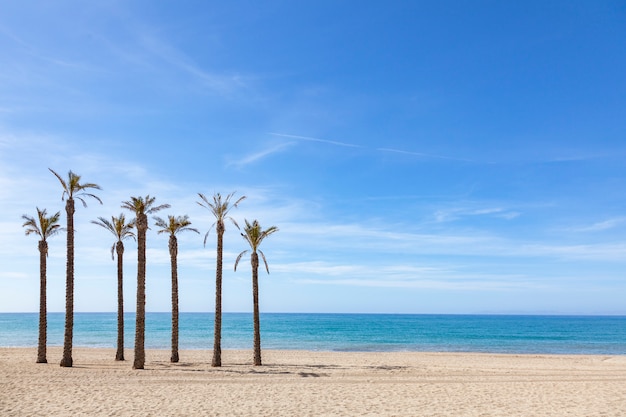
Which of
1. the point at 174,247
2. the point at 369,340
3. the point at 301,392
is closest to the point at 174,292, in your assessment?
the point at 174,247

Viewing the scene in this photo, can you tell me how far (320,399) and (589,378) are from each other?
1503 centimetres

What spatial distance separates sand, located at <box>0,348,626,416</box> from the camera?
635 inches

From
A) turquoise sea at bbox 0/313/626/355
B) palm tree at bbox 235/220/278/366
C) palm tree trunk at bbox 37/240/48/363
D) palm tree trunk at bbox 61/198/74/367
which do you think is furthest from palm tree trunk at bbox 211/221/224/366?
turquoise sea at bbox 0/313/626/355

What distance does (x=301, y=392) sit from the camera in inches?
765

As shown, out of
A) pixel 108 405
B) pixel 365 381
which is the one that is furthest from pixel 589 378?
pixel 108 405

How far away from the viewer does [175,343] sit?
30.7 metres

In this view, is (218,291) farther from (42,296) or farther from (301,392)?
(301,392)

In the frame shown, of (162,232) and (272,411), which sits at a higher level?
(162,232)

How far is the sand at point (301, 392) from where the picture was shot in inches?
635

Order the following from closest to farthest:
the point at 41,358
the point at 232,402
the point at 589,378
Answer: the point at 232,402 → the point at 589,378 → the point at 41,358

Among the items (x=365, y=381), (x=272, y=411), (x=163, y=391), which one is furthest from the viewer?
(x=365, y=381)

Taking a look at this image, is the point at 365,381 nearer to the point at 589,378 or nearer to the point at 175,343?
the point at 589,378

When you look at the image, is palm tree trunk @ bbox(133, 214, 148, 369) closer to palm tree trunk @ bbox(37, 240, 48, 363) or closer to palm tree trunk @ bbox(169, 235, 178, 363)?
palm tree trunk @ bbox(169, 235, 178, 363)

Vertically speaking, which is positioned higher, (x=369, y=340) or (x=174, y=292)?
(x=174, y=292)
